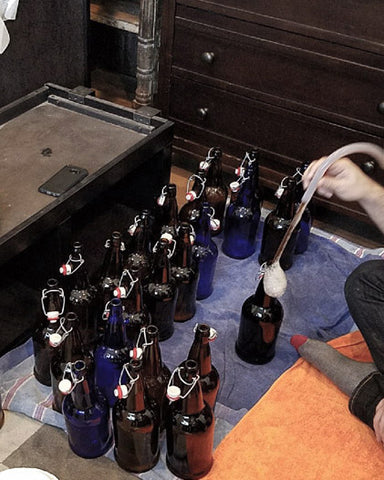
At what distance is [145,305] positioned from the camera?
1461 mm

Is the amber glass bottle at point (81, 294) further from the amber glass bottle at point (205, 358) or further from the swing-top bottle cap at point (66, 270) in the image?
the amber glass bottle at point (205, 358)

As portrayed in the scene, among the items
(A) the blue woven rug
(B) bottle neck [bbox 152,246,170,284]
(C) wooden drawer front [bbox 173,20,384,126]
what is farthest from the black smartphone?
(C) wooden drawer front [bbox 173,20,384,126]

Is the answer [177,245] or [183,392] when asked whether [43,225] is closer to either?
[177,245]

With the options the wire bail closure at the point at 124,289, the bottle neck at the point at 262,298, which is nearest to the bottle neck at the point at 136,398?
the wire bail closure at the point at 124,289

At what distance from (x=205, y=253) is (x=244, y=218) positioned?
0.24 m

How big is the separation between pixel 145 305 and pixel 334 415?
1.65 feet

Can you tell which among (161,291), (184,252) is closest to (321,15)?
(184,252)

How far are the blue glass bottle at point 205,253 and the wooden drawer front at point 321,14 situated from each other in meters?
0.73

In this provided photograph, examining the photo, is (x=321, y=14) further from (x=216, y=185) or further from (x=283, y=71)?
(x=216, y=185)

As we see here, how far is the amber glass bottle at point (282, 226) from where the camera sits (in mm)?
1708

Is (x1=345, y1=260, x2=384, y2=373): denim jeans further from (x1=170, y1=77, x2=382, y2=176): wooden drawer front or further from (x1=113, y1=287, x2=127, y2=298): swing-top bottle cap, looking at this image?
(x1=170, y1=77, x2=382, y2=176): wooden drawer front

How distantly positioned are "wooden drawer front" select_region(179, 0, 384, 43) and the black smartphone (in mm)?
838

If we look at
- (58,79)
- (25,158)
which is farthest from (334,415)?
(58,79)

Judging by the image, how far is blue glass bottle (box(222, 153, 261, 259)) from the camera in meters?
1.76
